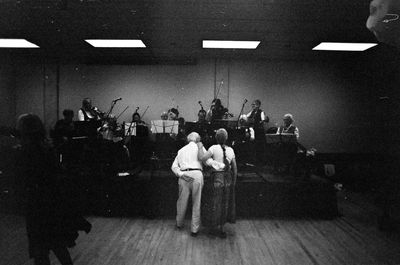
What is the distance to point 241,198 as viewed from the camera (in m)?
7.00

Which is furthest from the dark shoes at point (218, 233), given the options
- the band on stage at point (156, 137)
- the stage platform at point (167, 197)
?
the band on stage at point (156, 137)

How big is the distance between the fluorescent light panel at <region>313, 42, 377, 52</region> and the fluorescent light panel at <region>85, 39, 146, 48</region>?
4.55 m

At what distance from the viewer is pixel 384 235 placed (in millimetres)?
5703

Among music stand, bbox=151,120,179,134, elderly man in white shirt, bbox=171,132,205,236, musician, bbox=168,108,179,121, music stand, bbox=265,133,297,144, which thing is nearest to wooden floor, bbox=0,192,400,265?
elderly man in white shirt, bbox=171,132,205,236

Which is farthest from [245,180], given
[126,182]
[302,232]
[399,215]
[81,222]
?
[81,222]

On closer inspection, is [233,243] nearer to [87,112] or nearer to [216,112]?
[216,112]

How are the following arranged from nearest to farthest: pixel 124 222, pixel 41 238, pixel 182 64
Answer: pixel 41 238, pixel 124 222, pixel 182 64

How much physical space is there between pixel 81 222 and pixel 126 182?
3486 millimetres

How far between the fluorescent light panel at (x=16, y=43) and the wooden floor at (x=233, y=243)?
4.57 metres

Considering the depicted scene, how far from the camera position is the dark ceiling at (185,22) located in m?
5.91

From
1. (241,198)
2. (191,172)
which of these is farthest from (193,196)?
(241,198)

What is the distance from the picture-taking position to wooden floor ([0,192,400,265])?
4676 millimetres

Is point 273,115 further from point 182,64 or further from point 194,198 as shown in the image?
point 194,198

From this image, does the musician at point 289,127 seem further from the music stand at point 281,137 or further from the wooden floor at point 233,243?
Result: the wooden floor at point 233,243
